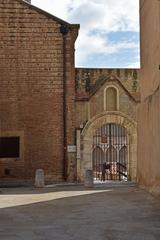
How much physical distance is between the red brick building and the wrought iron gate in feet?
11.0

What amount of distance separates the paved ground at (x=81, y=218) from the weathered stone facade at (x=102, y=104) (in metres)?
Answer: 9.73

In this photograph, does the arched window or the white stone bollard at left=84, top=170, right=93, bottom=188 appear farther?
the arched window

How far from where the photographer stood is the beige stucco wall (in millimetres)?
13836

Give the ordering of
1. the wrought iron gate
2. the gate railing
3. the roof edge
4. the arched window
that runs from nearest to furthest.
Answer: the roof edge
the arched window
the wrought iron gate
the gate railing

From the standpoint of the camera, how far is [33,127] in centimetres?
2269

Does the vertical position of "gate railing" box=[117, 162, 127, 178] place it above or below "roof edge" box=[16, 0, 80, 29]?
below

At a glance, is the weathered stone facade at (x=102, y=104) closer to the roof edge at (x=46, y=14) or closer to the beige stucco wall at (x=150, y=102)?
the roof edge at (x=46, y=14)

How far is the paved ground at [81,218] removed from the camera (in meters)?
7.87

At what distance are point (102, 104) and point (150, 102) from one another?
899 centimetres

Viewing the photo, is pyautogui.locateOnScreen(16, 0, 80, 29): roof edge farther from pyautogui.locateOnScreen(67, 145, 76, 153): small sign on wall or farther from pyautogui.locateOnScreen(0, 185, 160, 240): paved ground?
pyautogui.locateOnScreen(0, 185, 160, 240): paved ground

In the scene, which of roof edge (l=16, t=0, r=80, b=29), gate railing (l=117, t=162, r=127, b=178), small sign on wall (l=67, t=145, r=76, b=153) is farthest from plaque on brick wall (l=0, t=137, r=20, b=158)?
gate railing (l=117, t=162, r=127, b=178)

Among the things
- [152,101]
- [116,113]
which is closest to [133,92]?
[116,113]

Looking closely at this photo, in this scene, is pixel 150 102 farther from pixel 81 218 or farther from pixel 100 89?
pixel 100 89

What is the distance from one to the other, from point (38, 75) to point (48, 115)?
191 cm
